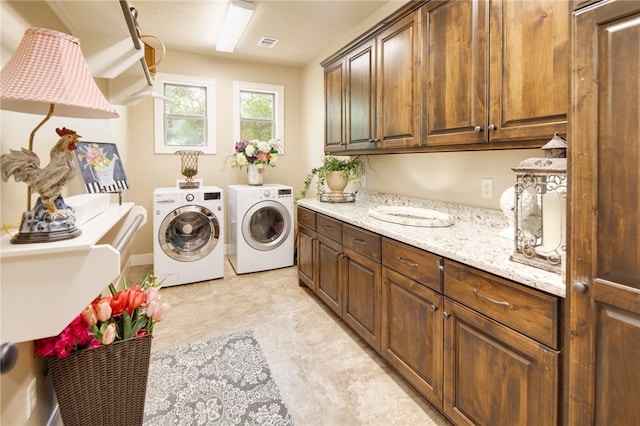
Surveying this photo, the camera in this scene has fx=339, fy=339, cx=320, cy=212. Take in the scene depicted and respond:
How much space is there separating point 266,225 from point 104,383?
109 inches

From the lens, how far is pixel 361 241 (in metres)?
2.19

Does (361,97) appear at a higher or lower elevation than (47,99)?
higher

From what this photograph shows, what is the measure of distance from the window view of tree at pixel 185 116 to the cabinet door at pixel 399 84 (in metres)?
2.82

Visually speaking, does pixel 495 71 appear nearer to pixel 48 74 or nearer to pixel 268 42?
pixel 48 74

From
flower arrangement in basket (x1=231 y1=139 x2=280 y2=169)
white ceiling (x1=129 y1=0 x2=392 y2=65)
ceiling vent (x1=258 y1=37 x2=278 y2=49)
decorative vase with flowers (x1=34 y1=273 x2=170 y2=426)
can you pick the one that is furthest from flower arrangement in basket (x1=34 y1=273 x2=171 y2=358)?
ceiling vent (x1=258 y1=37 x2=278 y2=49)

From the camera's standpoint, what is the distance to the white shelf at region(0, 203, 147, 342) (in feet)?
2.89

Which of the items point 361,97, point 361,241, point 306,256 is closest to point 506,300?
point 361,241

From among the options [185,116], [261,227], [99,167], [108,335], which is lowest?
[108,335]

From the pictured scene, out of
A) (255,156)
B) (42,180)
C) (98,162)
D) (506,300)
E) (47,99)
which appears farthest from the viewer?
(255,156)

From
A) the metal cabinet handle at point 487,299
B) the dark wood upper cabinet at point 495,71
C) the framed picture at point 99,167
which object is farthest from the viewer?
the framed picture at point 99,167

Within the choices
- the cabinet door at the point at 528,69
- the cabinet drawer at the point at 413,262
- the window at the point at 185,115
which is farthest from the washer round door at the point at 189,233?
the cabinet door at the point at 528,69

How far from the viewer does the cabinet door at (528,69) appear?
1.31 meters

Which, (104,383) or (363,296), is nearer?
(104,383)

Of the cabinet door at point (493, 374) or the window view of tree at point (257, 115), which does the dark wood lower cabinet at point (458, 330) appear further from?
the window view of tree at point (257, 115)
